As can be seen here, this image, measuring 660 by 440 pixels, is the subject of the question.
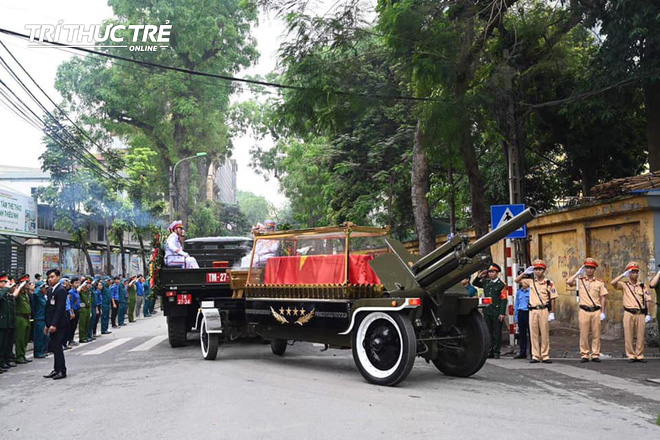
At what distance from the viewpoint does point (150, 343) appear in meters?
16.3

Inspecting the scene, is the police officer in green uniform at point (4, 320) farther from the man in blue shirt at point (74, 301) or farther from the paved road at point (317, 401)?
the man in blue shirt at point (74, 301)

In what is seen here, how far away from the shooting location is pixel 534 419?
7.10m

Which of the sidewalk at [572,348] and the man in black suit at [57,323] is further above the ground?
the man in black suit at [57,323]

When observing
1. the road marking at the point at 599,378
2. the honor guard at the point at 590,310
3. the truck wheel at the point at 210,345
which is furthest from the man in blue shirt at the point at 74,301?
the honor guard at the point at 590,310

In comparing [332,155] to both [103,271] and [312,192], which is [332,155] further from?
[103,271]

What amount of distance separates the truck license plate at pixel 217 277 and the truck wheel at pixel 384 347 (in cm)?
469

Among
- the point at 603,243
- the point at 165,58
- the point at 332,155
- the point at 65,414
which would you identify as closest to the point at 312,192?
the point at 332,155

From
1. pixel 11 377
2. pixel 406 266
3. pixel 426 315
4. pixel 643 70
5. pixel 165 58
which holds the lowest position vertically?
pixel 11 377

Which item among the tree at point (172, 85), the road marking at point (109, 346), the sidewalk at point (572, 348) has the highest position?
the tree at point (172, 85)

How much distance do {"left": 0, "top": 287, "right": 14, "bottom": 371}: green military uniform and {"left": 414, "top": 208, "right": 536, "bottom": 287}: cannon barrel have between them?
796 cm

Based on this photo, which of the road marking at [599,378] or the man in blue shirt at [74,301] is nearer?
the road marking at [599,378]

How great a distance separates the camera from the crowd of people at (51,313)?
10891 mm

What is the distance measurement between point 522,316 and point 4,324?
9.68 m

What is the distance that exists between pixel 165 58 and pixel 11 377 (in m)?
32.2
